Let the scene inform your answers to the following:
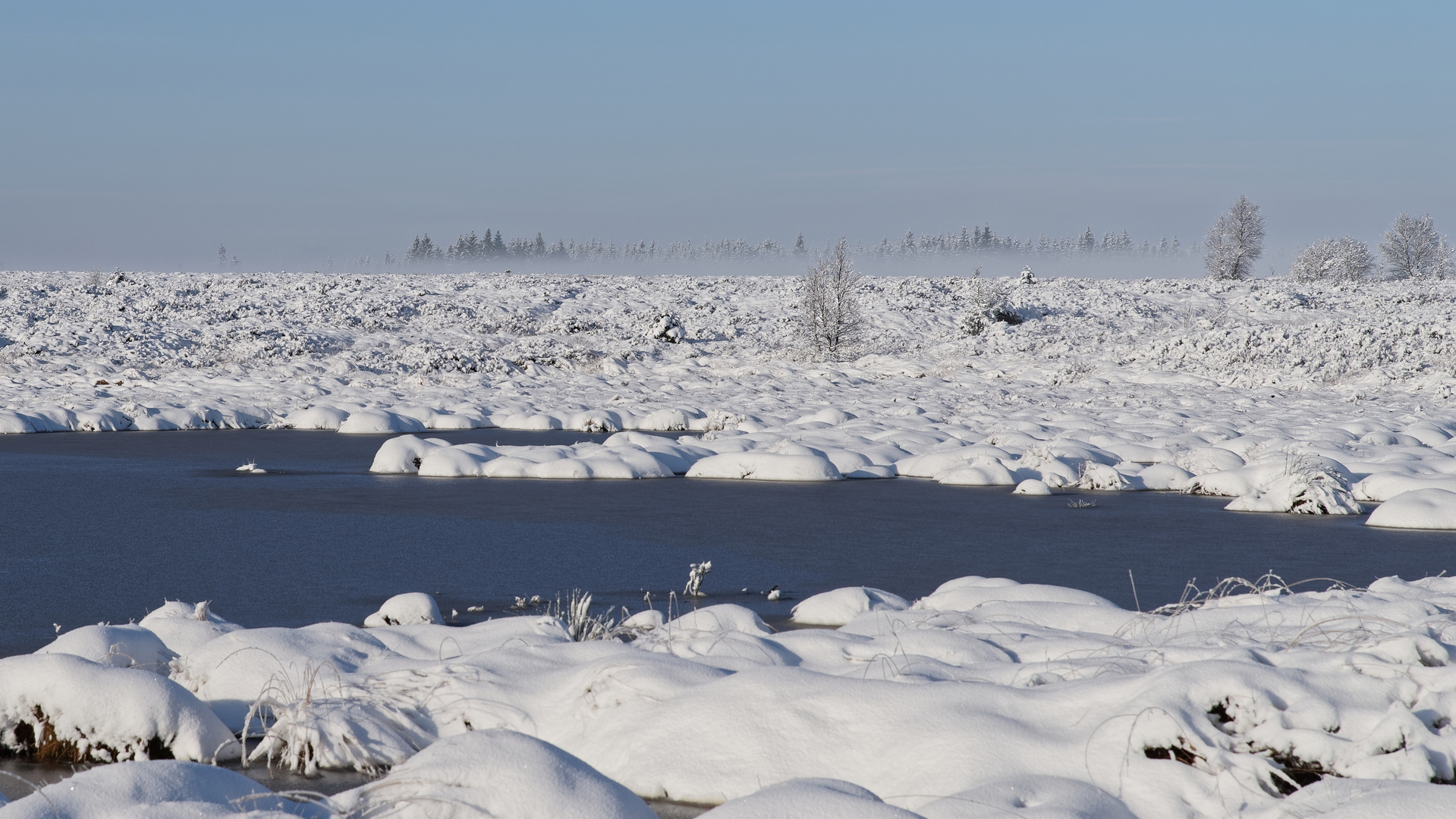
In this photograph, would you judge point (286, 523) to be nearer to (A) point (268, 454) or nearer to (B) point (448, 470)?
(B) point (448, 470)

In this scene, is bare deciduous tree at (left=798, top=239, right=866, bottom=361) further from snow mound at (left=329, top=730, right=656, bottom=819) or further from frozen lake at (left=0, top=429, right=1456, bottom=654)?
snow mound at (left=329, top=730, right=656, bottom=819)

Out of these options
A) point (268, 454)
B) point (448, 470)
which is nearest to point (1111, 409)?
point (448, 470)

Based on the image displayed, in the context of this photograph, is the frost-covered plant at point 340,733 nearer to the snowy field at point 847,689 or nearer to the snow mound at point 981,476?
the snowy field at point 847,689

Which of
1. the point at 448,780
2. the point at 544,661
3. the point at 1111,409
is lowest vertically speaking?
the point at 1111,409

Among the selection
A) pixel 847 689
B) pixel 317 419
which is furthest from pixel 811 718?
pixel 317 419

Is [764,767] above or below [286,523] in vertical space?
above

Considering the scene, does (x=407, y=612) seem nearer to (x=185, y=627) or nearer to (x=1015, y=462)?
(x=185, y=627)

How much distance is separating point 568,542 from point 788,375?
2490 centimetres

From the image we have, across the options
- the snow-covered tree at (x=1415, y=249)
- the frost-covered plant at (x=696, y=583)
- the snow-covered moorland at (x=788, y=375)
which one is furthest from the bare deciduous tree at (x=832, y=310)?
the snow-covered tree at (x=1415, y=249)

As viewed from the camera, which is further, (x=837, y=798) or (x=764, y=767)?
(x=764, y=767)

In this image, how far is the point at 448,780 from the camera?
365 cm

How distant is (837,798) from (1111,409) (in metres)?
24.2

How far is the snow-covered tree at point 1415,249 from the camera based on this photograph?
79.2 metres

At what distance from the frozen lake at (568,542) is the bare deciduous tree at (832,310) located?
26748mm
